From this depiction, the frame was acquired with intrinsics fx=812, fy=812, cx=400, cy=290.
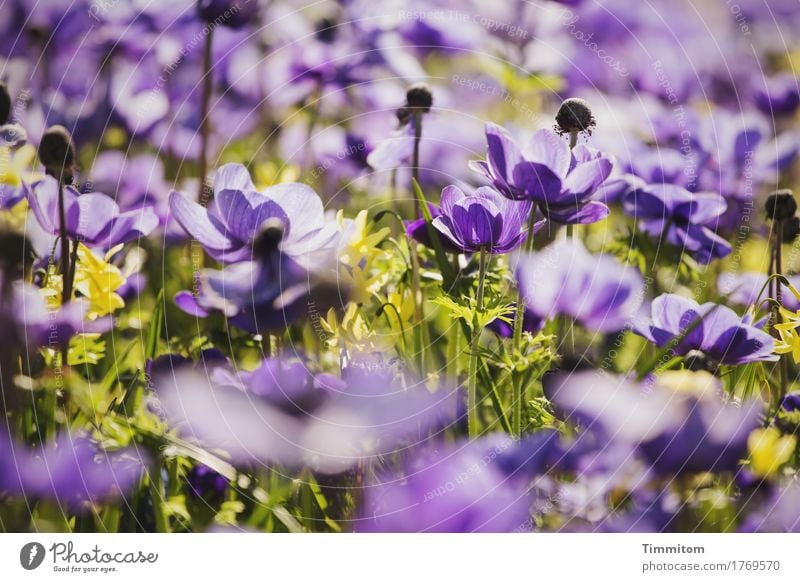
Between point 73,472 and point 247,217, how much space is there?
17 cm

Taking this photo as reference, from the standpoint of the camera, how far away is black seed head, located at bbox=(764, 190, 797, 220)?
1.70 ft

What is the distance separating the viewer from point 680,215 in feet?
1.73

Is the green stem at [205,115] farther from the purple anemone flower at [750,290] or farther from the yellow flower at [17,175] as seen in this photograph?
the purple anemone flower at [750,290]

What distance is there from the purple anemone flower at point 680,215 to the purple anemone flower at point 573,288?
0.07 meters

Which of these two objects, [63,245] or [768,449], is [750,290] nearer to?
[768,449]

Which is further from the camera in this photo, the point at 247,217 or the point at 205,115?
the point at 205,115

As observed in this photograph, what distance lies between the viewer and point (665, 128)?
0.58 m

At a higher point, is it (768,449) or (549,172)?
(549,172)

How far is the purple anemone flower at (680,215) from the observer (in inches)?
20.5

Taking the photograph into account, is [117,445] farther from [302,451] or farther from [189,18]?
[189,18]

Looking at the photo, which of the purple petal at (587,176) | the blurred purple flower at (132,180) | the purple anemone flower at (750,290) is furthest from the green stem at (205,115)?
the purple anemone flower at (750,290)
